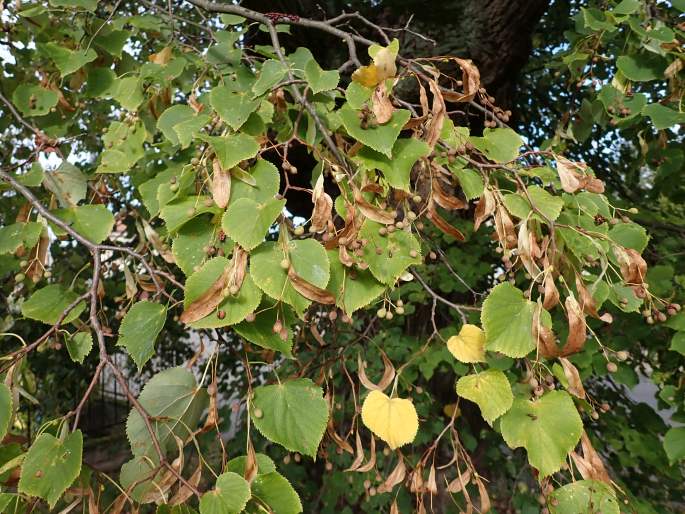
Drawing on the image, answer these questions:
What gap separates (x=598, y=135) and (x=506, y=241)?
2.80 metres

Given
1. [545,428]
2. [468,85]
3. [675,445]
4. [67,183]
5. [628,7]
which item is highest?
[628,7]

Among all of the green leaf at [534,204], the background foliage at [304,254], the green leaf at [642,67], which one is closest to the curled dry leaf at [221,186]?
the background foliage at [304,254]

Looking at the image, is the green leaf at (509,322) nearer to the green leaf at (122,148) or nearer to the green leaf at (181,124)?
the green leaf at (181,124)

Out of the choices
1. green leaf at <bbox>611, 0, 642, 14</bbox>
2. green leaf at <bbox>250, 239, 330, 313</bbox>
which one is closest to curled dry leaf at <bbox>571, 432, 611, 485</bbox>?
green leaf at <bbox>250, 239, 330, 313</bbox>

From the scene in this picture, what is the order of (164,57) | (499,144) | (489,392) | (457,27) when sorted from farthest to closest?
(457,27), (164,57), (499,144), (489,392)

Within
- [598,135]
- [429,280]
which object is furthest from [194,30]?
[598,135]

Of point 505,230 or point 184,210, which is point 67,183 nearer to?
point 184,210

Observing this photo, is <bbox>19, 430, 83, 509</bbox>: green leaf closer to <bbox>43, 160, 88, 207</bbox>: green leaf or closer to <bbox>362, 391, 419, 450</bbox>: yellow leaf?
<bbox>362, 391, 419, 450</bbox>: yellow leaf

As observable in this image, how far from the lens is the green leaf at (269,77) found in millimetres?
833

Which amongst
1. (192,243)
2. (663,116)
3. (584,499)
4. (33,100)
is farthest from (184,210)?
(663,116)

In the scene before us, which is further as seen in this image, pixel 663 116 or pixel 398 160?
pixel 663 116

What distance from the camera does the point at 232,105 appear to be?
0.86m

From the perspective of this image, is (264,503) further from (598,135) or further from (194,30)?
(598,135)

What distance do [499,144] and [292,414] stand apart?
63cm
